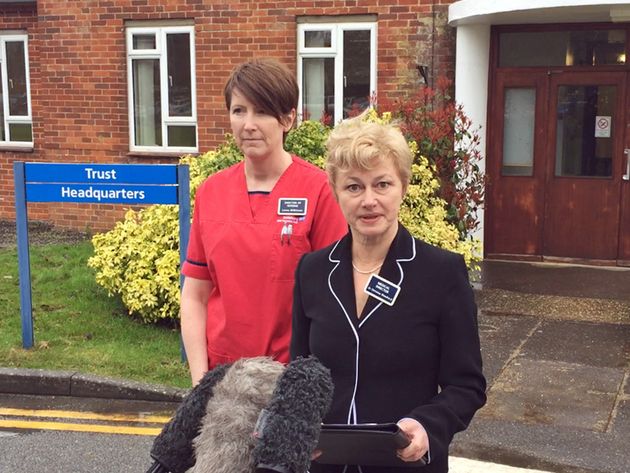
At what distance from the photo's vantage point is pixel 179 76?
11.5 meters

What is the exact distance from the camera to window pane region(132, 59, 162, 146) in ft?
38.4

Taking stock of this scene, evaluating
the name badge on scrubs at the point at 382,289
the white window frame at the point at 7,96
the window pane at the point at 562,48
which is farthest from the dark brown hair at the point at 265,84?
the white window frame at the point at 7,96

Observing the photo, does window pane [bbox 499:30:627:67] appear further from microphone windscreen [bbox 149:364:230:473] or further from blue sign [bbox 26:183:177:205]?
microphone windscreen [bbox 149:364:230:473]

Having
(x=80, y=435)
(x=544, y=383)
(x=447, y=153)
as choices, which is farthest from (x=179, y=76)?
(x=544, y=383)

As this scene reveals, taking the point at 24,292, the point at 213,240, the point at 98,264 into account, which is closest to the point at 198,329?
the point at 213,240

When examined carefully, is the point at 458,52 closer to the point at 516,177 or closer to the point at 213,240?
the point at 516,177

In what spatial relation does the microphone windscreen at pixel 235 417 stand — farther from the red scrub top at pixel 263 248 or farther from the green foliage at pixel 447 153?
the green foliage at pixel 447 153

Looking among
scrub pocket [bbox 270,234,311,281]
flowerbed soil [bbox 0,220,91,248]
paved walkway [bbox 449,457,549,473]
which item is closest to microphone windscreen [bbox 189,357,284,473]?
scrub pocket [bbox 270,234,311,281]

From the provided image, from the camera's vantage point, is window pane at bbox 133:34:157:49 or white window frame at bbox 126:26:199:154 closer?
white window frame at bbox 126:26:199:154

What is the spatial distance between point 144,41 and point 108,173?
5768mm

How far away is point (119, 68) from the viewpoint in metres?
11.7

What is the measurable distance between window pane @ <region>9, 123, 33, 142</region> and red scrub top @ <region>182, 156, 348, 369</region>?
1098cm

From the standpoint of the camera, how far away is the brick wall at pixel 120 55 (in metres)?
10.2

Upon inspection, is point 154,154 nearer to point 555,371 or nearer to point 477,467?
point 555,371
